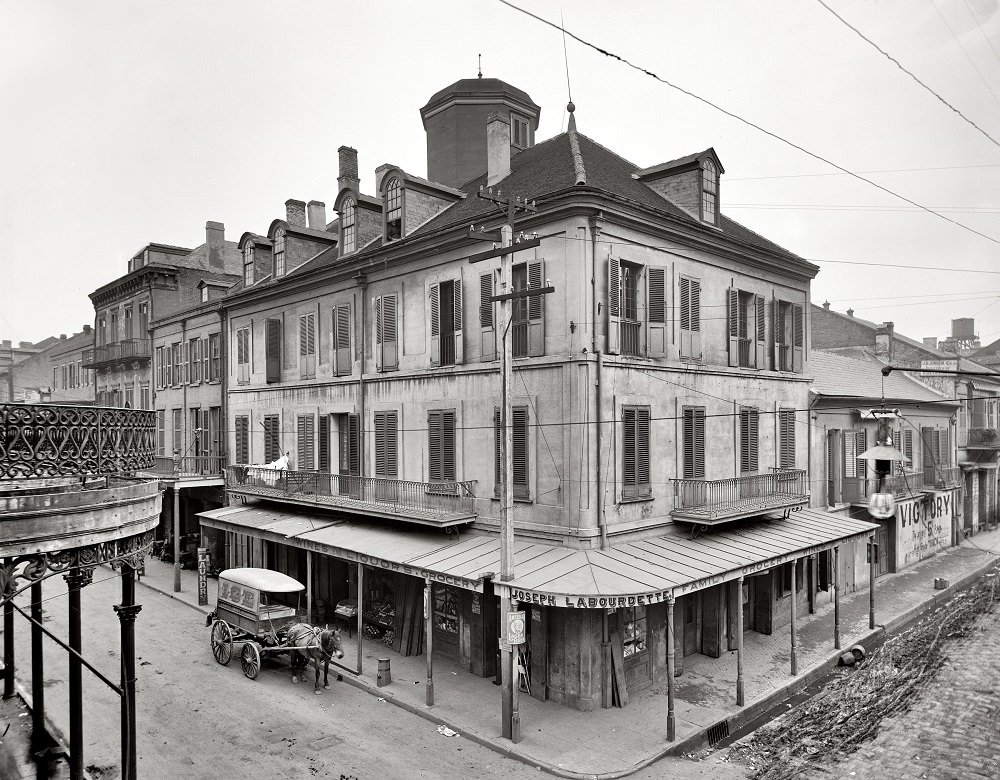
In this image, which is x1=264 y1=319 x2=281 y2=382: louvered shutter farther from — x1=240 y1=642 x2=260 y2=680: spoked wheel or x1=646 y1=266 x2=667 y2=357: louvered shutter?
x1=646 y1=266 x2=667 y2=357: louvered shutter

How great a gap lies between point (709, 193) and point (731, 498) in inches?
332

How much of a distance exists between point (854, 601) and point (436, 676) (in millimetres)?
15192

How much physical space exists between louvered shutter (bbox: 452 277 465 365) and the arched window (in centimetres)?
596

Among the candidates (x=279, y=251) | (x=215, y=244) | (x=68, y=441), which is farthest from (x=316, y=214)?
(x=68, y=441)

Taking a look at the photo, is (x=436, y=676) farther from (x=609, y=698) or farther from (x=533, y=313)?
(x=533, y=313)

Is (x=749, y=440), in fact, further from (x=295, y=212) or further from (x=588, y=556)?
(x=295, y=212)

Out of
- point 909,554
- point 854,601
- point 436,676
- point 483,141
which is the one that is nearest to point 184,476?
point 436,676

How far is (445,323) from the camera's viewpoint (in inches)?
724

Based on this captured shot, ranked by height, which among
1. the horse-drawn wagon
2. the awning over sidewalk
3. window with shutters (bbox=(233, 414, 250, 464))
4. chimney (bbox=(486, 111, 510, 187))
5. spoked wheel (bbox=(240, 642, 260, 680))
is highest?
chimney (bbox=(486, 111, 510, 187))

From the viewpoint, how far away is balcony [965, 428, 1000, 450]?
118 ft

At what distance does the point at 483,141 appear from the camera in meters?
26.0

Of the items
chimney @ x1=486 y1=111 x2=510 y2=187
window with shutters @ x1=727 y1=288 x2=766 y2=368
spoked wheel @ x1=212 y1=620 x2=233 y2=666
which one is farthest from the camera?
chimney @ x1=486 y1=111 x2=510 y2=187

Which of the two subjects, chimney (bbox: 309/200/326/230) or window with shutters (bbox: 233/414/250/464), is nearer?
window with shutters (bbox: 233/414/250/464)

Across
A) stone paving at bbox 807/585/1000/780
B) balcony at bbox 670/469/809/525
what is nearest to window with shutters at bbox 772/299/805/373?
balcony at bbox 670/469/809/525
